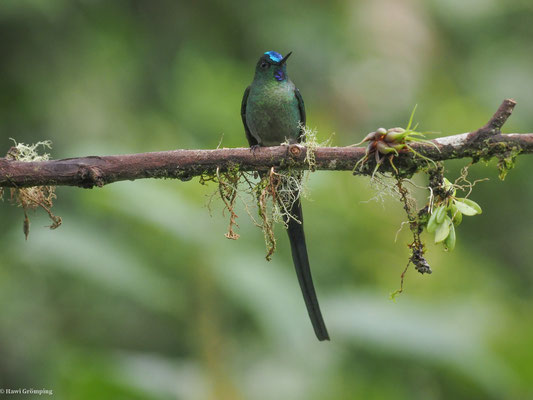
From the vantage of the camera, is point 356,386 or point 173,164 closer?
point 173,164

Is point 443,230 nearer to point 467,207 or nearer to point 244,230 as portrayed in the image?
point 467,207

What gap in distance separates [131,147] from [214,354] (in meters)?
2.96

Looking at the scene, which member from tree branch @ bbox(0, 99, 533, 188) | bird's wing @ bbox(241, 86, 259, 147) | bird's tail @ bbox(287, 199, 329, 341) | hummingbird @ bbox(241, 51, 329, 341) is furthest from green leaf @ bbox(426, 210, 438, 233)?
bird's wing @ bbox(241, 86, 259, 147)

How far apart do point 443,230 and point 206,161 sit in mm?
938

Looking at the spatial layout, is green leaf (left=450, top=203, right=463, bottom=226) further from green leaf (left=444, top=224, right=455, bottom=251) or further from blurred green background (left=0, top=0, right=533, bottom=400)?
blurred green background (left=0, top=0, right=533, bottom=400)

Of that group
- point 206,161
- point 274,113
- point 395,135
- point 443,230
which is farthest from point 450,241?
point 274,113

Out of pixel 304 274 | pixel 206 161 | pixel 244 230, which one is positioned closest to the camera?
pixel 206 161

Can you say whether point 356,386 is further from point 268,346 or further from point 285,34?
point 285,34

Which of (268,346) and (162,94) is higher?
(162,94)

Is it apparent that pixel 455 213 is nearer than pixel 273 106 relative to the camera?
Yes

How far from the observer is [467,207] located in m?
2.71

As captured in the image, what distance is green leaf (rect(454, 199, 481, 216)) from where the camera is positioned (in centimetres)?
269

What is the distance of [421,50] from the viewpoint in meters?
7.44

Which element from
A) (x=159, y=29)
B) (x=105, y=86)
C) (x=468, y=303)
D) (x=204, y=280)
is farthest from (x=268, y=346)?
(x=159, y=29)
